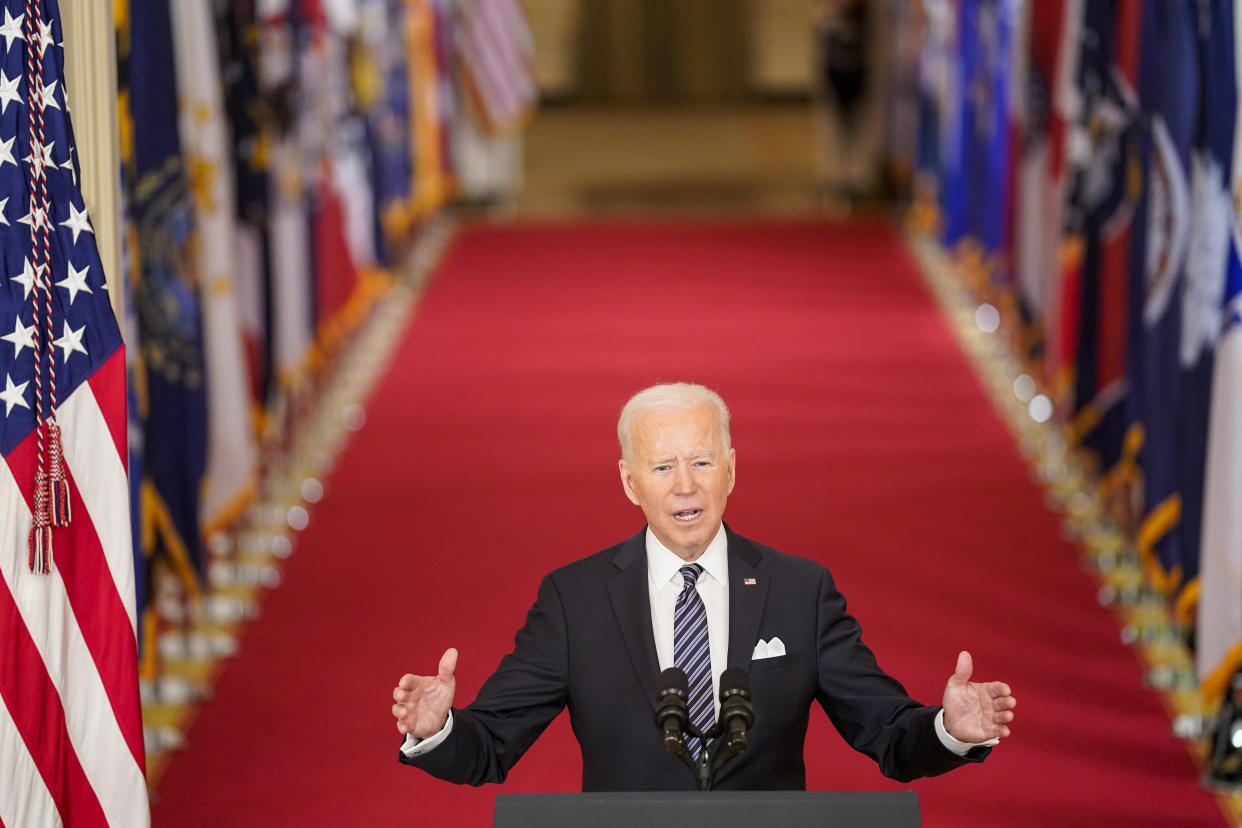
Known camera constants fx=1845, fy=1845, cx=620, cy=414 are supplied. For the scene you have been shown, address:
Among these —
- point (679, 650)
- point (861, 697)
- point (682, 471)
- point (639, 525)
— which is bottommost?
point (639, 525)

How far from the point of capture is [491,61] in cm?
1731

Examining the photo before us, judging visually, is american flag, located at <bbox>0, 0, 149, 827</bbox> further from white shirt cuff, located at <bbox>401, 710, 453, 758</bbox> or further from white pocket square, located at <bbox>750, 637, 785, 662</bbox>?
white pocket square, located at <bbox>750, 637, 785, 662</bbox>

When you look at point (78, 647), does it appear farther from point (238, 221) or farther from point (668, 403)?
point (238, 221)

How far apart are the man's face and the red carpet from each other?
2093mm

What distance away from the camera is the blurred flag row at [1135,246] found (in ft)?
17.6

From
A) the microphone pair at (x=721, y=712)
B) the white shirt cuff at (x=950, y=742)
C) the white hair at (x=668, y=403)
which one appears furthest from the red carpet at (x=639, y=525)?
the microphone pair at (x=721, y=712)

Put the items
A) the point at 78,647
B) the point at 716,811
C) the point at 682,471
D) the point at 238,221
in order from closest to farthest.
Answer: the point at 716,811, the point at 682,471, the point at 78,647, the point at 238,221

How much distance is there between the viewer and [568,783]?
5211mm

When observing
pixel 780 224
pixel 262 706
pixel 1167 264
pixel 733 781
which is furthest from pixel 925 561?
pixel 780 224

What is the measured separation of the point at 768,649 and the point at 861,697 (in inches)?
7.5

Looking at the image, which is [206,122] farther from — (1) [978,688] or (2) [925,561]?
(1) [978,688]

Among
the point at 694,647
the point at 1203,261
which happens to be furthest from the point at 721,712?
the point at 1203,261

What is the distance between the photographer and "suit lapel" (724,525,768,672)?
3164 mm

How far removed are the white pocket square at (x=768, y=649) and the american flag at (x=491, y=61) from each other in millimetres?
14627
